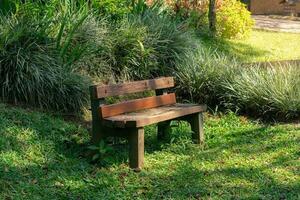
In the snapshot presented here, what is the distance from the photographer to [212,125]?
6.75 metres

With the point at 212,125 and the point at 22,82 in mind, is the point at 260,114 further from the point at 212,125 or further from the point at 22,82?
the point at 22,82

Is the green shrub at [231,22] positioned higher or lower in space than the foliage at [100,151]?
higher

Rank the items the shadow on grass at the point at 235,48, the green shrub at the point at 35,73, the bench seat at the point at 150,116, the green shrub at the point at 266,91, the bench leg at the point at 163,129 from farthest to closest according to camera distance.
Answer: the shadow on grass at the point at 235,48
the green shrub at the point at 266,91
the green shrub at the point at 35,73
the bench leg at the point at 163,129
the bench seat at the point at 150,116

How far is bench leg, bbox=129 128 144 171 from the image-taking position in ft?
16.1

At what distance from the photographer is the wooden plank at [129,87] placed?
5133mm

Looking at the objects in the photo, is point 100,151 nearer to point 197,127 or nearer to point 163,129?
point 163,129

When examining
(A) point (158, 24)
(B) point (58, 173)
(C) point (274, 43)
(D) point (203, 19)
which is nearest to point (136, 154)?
(B) point (58, 173)

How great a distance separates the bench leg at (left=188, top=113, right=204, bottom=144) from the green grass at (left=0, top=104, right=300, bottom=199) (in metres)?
0.10

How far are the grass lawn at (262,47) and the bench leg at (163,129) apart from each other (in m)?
4.58

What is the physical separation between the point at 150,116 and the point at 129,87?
50cm

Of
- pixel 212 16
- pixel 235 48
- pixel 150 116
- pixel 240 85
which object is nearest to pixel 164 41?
pixel 240 85

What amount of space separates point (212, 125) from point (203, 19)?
6025mm

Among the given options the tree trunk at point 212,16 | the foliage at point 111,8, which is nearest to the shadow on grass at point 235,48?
the tree trunk at point 212,16

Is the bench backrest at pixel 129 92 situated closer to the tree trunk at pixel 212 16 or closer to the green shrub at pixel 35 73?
the green shrub at pixel 35 73
